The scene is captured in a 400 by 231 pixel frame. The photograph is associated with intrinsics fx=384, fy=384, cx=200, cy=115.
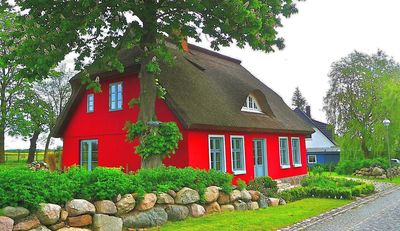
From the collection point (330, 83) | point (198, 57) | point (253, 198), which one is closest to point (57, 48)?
point (253, 198)

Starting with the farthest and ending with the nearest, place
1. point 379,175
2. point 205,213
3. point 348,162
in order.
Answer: point 348,162, point 379,175, point 205,213

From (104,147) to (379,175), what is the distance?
731 inches

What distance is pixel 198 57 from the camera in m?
21.1

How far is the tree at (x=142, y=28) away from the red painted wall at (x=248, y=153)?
6.71ft

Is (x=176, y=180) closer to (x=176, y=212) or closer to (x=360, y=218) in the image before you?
(x=176, y=212)

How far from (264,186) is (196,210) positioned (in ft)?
17.7

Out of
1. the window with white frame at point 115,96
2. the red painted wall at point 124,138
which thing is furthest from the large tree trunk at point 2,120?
the window with white frame at point 115,96

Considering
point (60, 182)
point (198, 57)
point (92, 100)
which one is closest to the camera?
point (60, 182)

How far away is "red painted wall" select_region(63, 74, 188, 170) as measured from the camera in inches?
615

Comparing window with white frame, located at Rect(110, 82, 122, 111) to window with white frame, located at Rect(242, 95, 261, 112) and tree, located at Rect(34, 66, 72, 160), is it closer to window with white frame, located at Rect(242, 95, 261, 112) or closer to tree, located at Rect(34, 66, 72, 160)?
window with white frame, located at Rect(242, 95, 261, 112)

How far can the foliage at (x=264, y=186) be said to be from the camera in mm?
14094

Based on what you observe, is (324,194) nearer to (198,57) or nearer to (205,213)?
(205,213)

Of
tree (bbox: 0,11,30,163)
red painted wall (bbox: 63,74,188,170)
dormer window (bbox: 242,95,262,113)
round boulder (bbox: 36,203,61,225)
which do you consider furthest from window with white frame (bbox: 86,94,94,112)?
tree (bbox: 0,11,30,163)

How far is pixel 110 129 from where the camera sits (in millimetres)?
17031
